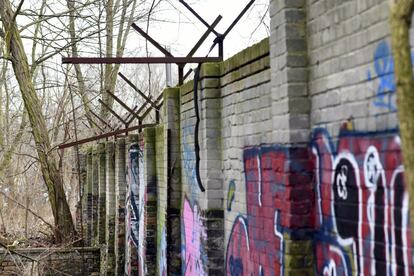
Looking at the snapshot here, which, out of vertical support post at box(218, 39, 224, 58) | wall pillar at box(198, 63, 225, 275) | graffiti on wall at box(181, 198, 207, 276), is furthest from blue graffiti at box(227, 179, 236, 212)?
vertical support post at box(218, 39, 224, 58)

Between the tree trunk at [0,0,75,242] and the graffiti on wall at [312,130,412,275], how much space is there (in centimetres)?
1237

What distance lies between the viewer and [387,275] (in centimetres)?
355

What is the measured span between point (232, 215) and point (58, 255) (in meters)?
9.77

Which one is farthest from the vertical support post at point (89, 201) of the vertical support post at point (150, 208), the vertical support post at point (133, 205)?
the vertical support post at point (150, 208)

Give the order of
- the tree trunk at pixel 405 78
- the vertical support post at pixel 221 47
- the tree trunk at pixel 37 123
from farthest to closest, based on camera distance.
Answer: the tree trunk at pixel 37 123 → the vertical support post at pixel 221 47 → the tree trunk at pixel 405 78

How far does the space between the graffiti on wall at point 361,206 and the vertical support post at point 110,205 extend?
1046 cm

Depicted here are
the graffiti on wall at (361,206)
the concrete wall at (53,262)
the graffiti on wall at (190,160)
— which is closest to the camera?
the graffiti on wall at (361,206)

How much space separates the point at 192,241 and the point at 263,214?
2.48 meters

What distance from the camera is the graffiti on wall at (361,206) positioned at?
3447 millimetres

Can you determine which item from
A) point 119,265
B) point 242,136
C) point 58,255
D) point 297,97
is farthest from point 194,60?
point 58,255

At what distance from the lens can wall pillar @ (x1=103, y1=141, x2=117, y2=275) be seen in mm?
14453

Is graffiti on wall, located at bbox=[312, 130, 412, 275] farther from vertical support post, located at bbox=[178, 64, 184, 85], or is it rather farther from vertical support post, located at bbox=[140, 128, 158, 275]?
vertical support post, located at bbox=[140, 128, 158, 275]

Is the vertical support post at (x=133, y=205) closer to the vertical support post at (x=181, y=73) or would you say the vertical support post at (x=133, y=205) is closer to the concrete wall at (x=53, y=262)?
the concrete wall at (x=53, y=262)

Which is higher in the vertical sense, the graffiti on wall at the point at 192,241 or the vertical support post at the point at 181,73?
the vertical support post at the point at 181,73
